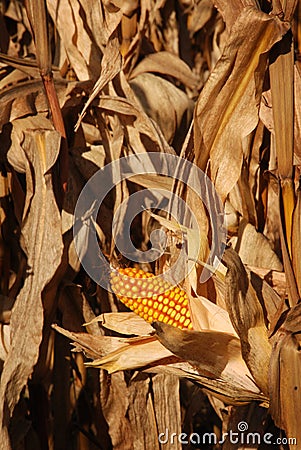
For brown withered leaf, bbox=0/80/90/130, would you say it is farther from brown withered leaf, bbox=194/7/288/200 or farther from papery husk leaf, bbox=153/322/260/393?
papery husk leaf, bbox=153/322/260/393

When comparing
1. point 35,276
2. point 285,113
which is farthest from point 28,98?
point 285,113

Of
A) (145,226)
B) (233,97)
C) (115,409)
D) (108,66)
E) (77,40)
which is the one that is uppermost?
(77,40)

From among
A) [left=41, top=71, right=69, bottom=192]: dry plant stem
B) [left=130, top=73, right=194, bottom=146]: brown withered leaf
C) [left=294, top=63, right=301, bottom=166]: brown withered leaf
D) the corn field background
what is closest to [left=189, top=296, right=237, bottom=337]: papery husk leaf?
the corn field background

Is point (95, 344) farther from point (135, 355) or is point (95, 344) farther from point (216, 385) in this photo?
point (216, 385)

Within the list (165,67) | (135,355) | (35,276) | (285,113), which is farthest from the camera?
(165,67)

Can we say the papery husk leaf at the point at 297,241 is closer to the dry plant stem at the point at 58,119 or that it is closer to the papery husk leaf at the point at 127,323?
the papery husk leaf at the point at 127,323

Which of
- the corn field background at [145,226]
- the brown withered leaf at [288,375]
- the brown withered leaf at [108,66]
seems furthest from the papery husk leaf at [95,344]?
the brown withered leaf at [108,66]
